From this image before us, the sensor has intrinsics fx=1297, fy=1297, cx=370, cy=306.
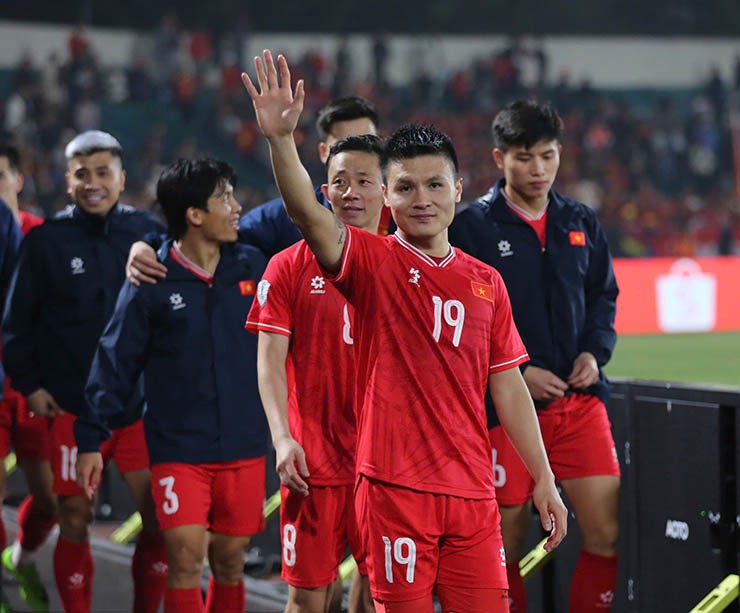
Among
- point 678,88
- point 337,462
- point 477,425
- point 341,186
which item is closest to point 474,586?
point 477,425

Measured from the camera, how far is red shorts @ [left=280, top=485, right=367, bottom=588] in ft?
14.3

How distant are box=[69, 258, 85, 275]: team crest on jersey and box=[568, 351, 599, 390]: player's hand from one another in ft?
7.52

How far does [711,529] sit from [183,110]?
61.6ft

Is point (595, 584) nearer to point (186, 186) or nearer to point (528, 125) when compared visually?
point (528, 125)

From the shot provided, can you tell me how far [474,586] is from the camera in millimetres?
3525

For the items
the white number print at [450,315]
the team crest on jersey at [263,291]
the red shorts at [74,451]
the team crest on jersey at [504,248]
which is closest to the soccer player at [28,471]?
the red shorts at [74,451]

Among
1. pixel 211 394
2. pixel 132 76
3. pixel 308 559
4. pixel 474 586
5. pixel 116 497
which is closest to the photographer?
pixel 474 586

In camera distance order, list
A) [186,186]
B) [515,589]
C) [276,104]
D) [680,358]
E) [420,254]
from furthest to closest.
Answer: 1. [680,358]
2. [515,589]
3. [186,186]
4. [420,254]
5. [276,104]

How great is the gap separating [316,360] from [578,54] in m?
23.2

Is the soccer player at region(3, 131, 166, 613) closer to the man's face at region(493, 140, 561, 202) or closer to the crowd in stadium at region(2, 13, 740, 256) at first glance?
the man's face at region(493, 140, 561, 202)

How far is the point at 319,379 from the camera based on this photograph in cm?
442

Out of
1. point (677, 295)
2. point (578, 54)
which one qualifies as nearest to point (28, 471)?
point (677, 295)

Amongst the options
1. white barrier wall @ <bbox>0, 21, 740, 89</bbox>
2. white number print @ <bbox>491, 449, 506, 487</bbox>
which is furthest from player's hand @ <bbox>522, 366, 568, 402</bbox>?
white barrier wall @ <bbox>0, 21, 740, 89</bbox>

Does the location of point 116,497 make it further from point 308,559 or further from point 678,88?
point 678,88
